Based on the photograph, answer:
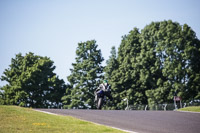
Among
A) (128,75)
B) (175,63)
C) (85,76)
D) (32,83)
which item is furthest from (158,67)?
(32,83)

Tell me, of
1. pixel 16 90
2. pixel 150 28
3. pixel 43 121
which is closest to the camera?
pixel 43 121

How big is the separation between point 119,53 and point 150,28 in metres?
8.39

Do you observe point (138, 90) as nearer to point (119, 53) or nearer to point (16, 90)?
point (119, 53)

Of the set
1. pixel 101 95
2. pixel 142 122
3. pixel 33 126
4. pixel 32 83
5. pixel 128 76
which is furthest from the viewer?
pixel 32 83

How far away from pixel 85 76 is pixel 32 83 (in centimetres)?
1097

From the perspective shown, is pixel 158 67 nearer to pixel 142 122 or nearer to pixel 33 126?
pixel 142 122

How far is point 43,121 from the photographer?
468 inches

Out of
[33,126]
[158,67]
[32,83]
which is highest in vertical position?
[158,67]

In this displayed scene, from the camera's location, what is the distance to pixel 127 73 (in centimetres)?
4900

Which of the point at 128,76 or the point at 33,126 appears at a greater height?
the point at 128,76

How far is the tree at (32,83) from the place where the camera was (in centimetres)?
5338

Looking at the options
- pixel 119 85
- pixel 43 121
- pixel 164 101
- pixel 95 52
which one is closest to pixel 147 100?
pixel 164 101

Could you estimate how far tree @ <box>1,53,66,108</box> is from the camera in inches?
2101

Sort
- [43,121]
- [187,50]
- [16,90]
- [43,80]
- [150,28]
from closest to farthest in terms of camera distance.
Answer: [43,121] < [187,50] < [150,28] < [16,90] < [43,80]
